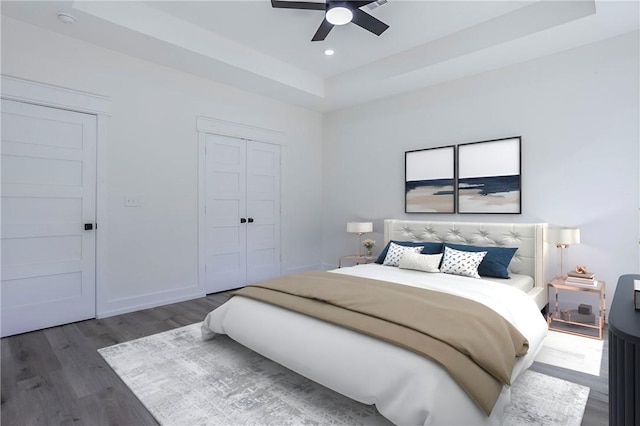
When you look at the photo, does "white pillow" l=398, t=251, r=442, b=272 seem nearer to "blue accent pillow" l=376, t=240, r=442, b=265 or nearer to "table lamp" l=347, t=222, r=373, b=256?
"blue accent pillow" l=376, t=240, r=442, b=265

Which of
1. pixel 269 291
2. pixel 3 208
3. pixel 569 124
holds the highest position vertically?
pixel 569 124

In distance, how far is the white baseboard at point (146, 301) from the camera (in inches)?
140

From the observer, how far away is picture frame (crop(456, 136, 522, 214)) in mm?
3801

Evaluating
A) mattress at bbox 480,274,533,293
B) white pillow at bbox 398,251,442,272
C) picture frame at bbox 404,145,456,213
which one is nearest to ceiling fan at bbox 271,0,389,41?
picture frame at bbox 404,145,456,213

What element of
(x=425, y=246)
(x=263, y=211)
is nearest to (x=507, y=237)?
(x=425, y=246)

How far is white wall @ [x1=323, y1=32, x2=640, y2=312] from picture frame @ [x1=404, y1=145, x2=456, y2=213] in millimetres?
109

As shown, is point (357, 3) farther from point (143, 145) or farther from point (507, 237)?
point (507, 237)

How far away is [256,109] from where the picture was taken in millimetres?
4887

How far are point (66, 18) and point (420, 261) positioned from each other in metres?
4.00

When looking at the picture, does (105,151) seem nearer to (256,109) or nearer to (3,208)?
(3,208)

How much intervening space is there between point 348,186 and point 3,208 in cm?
411

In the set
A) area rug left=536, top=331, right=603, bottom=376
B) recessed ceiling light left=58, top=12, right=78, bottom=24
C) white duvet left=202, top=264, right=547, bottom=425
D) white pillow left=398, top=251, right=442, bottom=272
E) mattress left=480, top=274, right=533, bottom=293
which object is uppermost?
recessed ceiling light left=58, top=12, right=78, bottom=24

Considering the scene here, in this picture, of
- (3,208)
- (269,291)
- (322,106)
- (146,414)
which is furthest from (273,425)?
(322,106)

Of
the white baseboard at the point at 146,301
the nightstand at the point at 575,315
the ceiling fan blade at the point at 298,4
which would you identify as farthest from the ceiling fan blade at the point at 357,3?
the white baseboard at the point at 146,301
